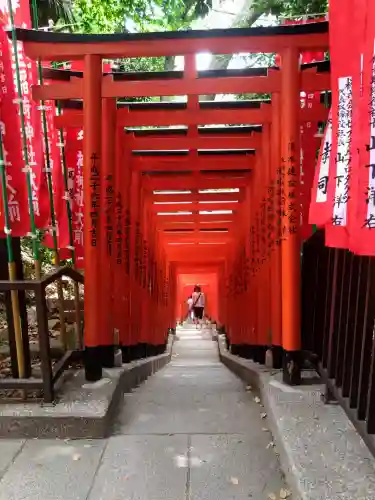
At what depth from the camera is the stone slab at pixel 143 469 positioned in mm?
2744

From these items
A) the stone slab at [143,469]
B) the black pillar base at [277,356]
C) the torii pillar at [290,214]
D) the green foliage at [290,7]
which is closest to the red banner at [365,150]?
the stone slab at [143,469]

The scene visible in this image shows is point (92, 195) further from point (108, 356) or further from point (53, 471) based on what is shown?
point (53, 471)

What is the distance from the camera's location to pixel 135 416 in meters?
3.98

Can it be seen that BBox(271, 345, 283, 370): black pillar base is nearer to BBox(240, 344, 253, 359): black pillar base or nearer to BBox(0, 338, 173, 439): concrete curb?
BBox(0, 338, 173, 439): concrete curb

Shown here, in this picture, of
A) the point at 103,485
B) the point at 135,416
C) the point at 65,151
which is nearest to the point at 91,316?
the point at 135,416

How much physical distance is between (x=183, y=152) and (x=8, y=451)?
17.1ft

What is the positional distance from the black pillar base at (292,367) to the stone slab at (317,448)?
0.52 ft

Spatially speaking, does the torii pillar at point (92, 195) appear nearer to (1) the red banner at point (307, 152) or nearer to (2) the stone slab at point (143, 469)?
(2) the stone slab at point (143, 469)

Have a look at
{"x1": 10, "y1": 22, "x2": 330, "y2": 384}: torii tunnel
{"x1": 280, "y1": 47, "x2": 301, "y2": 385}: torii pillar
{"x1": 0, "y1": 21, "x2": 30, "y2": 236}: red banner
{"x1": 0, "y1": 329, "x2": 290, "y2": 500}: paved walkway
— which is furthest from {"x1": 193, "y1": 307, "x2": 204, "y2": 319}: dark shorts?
{"x1": 0, "y1": 21, "x2": 30, "y2": 236}: red banner

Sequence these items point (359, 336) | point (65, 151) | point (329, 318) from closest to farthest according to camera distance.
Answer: point (359, 336), point (329, 318), point (65, 151)

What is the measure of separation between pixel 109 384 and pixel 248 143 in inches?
160

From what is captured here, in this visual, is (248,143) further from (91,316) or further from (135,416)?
(135,416)

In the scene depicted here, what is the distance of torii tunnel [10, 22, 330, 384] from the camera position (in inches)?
175

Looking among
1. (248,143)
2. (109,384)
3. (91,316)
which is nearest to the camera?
(109,384)
